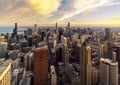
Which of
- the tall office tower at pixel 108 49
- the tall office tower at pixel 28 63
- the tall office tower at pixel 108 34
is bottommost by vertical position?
the tall office tower at pixel 28 63

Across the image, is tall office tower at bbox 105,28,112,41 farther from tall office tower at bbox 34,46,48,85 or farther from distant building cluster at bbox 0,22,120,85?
tall office tower at bbox 34,46,48,85

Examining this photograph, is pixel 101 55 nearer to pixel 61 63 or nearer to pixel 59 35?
pixel 61 63

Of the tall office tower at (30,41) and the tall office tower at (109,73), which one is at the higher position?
the tall office tower at (30,41)

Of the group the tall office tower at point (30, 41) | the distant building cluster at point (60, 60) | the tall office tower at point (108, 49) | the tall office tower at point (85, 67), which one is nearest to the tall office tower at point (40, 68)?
the distant building cluster at point (60, 60)

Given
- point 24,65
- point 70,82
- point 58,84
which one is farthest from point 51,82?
point 24,65

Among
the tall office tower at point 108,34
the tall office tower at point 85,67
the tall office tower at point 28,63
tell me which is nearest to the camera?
the tall office tower at point 85,67

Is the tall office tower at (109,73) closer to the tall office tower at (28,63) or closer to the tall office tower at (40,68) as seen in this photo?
the tall office tower at (40,68)

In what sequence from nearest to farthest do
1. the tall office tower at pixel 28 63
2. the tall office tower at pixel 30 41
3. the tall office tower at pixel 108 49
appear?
1. the tall office tower at pixel 108 49
2. the tall office tower at pixel 28 63
3. the tall office tower at pixel 30 41

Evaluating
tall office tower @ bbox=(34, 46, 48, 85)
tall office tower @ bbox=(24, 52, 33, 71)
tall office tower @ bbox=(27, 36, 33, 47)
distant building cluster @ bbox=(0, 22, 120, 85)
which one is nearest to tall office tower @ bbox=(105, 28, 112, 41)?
distant building cluster @ bbox=(0, 22, 120, 85)
